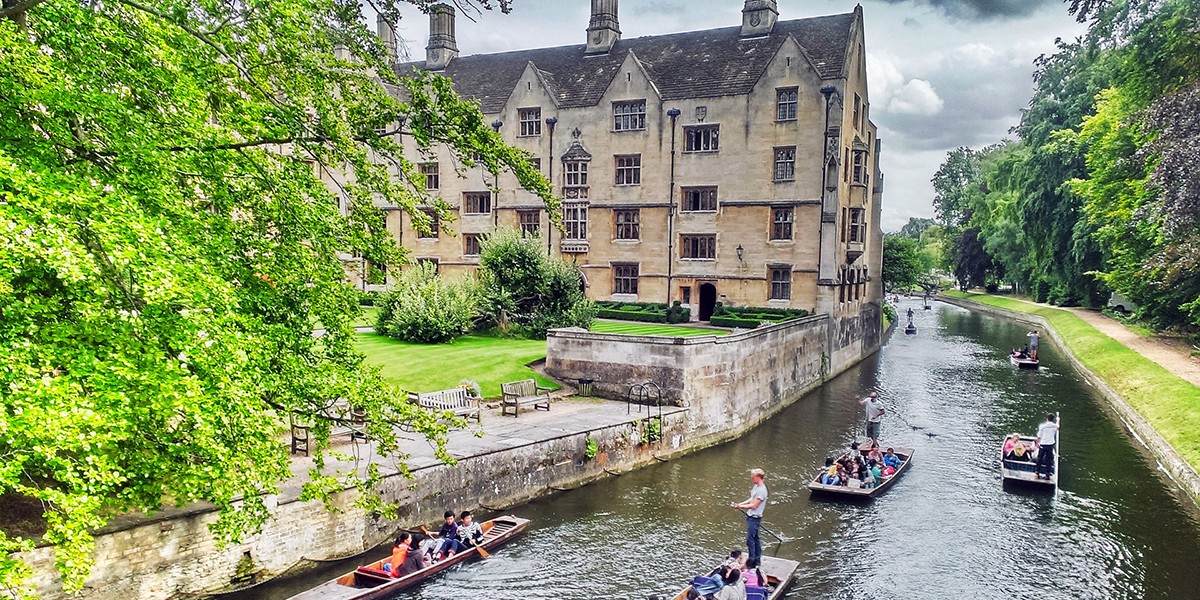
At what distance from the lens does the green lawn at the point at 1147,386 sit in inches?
949

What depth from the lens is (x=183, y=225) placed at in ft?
34.1

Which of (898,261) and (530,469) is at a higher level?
(898,261)

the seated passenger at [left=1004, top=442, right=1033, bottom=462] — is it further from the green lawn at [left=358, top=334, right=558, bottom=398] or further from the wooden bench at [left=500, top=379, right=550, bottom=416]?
the green lawn at [left=358, top=334, right=558, bottom=398]

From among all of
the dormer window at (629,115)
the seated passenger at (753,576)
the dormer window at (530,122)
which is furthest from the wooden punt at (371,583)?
the dormer window at (530,122)

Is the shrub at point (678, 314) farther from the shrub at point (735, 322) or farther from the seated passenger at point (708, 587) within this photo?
the seated passenger at point (708, 587)

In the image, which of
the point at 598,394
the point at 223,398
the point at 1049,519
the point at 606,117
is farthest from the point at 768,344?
the point at 223,398

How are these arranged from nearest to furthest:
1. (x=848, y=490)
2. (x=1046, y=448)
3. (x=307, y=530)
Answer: (x=307, y=530) → (x=848, y=490) → (x=1046, y=448)

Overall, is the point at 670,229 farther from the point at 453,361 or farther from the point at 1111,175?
the point at 1111,175

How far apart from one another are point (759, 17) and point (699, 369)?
2437cm

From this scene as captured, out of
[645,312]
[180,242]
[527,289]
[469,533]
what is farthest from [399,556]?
[645,312]

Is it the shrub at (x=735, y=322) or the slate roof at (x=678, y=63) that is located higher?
the slate roof at (x=678, y=63)

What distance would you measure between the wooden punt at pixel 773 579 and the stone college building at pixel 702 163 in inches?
972

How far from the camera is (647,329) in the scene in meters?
36.2

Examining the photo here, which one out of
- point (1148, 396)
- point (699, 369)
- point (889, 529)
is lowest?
point (889, 529)
